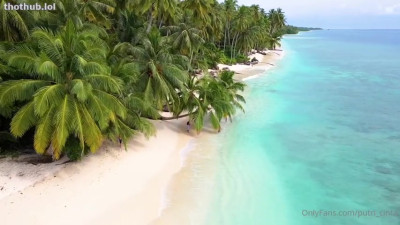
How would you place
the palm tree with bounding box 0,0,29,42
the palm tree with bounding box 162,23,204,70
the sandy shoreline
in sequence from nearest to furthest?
the sandy shoreline, the palm tree with bounding box 0,0,29,42, the palm tree with bounding box 162,23,204,70

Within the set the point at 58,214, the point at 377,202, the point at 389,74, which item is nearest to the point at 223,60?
the point at 389,74

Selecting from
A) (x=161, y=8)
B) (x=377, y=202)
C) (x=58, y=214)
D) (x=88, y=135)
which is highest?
(x=161, y=8)

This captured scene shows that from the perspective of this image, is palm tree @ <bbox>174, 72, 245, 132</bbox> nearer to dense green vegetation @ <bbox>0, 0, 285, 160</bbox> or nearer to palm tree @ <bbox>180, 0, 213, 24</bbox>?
dense green vegetation @ <bbox>0, 0, 285, 160</bbox>

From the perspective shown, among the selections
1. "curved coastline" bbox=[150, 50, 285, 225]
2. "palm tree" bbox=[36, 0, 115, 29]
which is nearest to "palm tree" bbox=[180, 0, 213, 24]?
"palm tree" bbox=[36, 0, 115, 29]

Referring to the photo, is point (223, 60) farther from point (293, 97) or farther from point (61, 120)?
point (61, 120)

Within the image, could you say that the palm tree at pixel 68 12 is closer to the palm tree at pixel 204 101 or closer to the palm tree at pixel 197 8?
the palm tree at pixel 204 101

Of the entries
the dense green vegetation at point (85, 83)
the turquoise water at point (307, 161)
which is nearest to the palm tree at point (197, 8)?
the dense green vegetation at point (85, 83)
